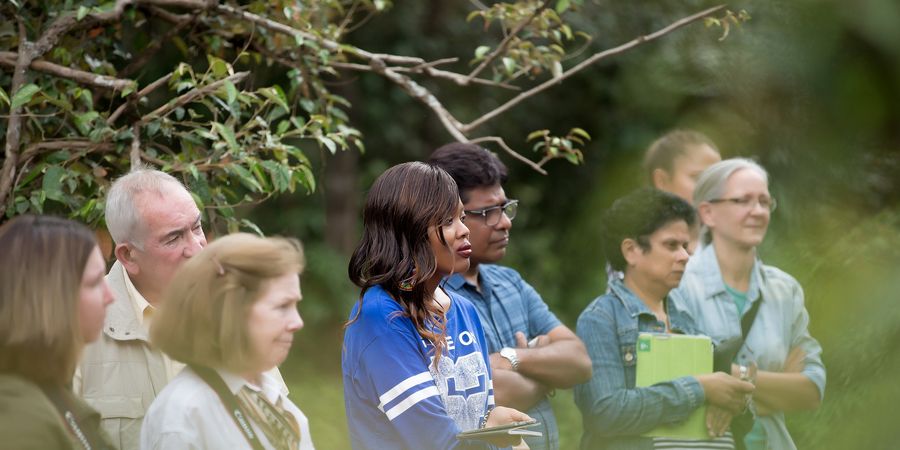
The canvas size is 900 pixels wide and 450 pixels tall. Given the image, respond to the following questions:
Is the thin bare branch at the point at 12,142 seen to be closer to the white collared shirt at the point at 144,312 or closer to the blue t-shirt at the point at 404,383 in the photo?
the white collared shirt at the point at 144,312

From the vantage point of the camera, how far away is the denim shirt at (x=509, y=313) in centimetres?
341

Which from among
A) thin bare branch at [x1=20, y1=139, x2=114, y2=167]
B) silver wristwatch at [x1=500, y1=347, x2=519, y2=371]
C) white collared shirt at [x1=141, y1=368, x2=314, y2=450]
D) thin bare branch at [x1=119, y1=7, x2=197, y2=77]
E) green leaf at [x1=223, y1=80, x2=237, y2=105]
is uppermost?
thin bare branch at [x1=119, y1=7, x2=197, y2=77]

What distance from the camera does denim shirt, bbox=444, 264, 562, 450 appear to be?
341cm

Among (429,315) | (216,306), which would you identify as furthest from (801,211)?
(429,315)

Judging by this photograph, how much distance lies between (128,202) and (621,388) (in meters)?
1.71

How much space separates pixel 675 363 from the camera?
348cm

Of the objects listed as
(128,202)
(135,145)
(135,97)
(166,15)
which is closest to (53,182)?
(135,145)

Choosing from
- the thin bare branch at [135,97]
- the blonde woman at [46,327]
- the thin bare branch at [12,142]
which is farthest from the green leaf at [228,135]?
A: the blonde woman at [46,327]

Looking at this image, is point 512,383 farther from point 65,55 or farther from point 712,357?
point 65,55

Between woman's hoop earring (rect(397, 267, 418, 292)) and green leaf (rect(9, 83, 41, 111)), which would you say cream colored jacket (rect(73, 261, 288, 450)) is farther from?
green leaf (rect(9, 83, 41, 111))

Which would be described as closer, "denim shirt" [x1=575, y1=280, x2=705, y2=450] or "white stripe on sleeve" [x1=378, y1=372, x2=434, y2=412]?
"white stripe on sleeve" [x1=378, y1=372, x2=434, y2=412]

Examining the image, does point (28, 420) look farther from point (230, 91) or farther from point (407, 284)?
point (230, 91)

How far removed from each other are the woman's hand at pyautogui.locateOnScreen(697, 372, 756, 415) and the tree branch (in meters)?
2.22

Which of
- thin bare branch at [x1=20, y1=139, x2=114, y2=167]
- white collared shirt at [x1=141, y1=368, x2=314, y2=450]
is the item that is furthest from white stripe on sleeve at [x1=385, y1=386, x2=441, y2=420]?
thin bare branch at [x1=20, y1=139, x2=114, y2=167]
